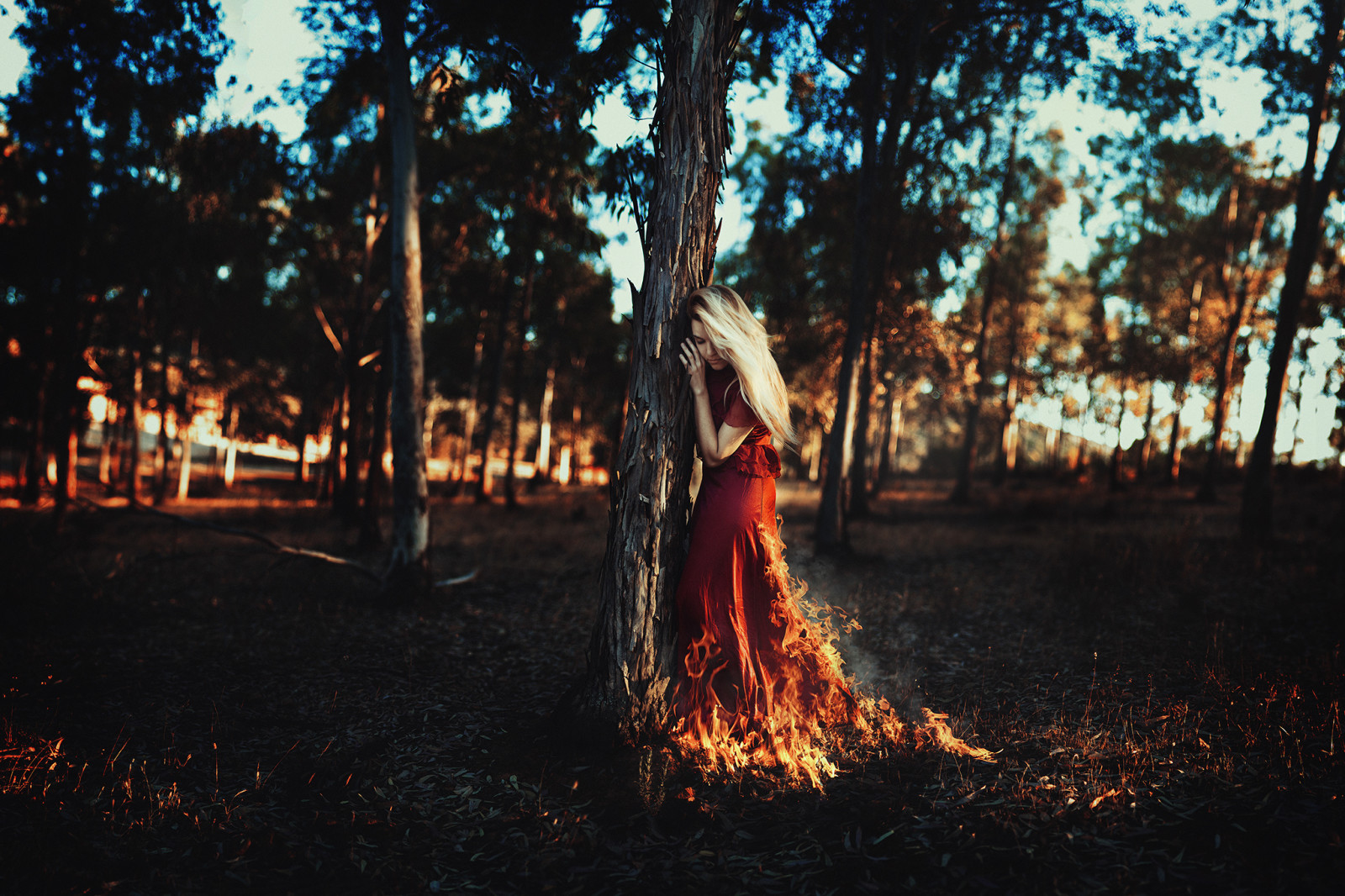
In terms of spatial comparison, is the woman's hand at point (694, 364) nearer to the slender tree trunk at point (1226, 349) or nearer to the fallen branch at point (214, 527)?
the fallen branch at point (214, 527)

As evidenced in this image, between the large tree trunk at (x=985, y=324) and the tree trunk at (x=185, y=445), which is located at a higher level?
the large tree trunk at (x=985, y=324)

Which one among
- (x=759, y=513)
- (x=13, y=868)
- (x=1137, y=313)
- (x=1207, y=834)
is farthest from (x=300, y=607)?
(x=1137, y=313)

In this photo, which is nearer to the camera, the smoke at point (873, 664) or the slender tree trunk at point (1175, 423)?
the smoke at point (873, 664)

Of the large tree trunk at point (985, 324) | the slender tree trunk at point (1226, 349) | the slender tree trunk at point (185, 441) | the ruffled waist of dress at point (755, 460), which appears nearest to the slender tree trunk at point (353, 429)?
the slender tree trunk at point (185, 441)

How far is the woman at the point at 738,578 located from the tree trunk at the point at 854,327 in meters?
6.25

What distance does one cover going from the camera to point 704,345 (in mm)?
3611

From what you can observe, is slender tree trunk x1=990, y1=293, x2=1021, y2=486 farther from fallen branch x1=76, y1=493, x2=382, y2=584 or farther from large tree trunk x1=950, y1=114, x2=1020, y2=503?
fallen branch x1=76, y1=493, x2=382, y2=584

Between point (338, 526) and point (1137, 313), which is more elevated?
point (1137, 313)

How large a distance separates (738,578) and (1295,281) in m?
11.2

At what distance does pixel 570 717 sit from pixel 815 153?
1070 centimetres

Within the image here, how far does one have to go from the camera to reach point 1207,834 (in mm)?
2775

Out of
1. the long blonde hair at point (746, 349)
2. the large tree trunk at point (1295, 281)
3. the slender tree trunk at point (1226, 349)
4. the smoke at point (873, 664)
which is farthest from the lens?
the slender tree trunk at point (1226, 349)

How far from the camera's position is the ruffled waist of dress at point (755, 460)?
368 cm

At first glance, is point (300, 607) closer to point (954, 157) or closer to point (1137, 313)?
point (954, 157)
